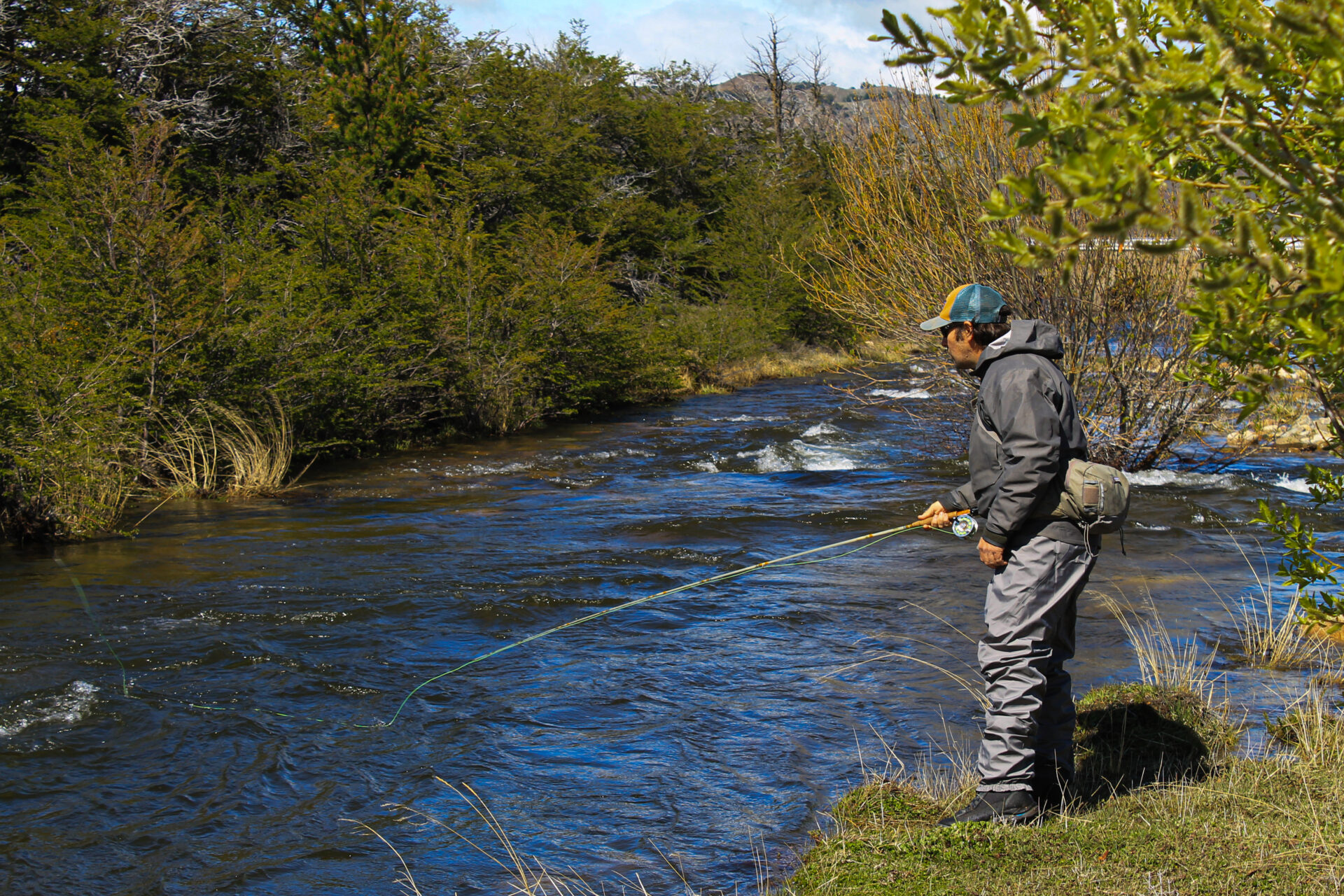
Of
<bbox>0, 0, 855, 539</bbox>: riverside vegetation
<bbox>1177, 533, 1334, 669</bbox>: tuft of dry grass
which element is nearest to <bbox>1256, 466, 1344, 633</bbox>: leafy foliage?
<bbox>1177, 533, 1334, 669</bbox>: tuft of dry grass

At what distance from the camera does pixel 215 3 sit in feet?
81.9

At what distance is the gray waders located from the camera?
386cm

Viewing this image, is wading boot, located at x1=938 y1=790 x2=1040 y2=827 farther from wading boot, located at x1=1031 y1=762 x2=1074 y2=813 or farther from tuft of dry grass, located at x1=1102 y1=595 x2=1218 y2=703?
tuft of dry grass, located at x1=1102 y1=595 x2=1218 y2=703

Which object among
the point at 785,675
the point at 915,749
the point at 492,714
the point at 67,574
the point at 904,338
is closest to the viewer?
the point at 915,749

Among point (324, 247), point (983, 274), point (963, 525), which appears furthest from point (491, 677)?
point (324, 247)

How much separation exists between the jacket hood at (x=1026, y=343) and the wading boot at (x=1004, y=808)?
168cm

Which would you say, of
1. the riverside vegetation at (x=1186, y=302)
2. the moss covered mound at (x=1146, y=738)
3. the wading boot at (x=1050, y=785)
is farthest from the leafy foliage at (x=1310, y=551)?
the wading boot at (x=1050, y=785)

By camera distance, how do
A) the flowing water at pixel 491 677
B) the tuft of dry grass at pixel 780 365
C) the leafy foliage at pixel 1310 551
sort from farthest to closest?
1. the tuft of dry grass at pixel 780 365
2. the flowing water at pixel 491 677
3. the leafy foliage at pixel 1310 551

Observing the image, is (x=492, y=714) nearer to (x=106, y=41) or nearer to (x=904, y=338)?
(x=904, y=338)

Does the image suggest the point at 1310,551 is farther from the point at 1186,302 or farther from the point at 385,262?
the point at 385,262

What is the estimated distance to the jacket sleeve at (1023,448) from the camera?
3824 millimetres

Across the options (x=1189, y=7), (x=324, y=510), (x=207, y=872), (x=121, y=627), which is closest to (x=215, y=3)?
(x=324, y=510)

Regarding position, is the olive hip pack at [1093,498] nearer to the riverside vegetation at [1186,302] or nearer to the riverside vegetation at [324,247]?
the riverside vegetation at [1186,302]

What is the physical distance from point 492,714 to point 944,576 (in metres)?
4.54
